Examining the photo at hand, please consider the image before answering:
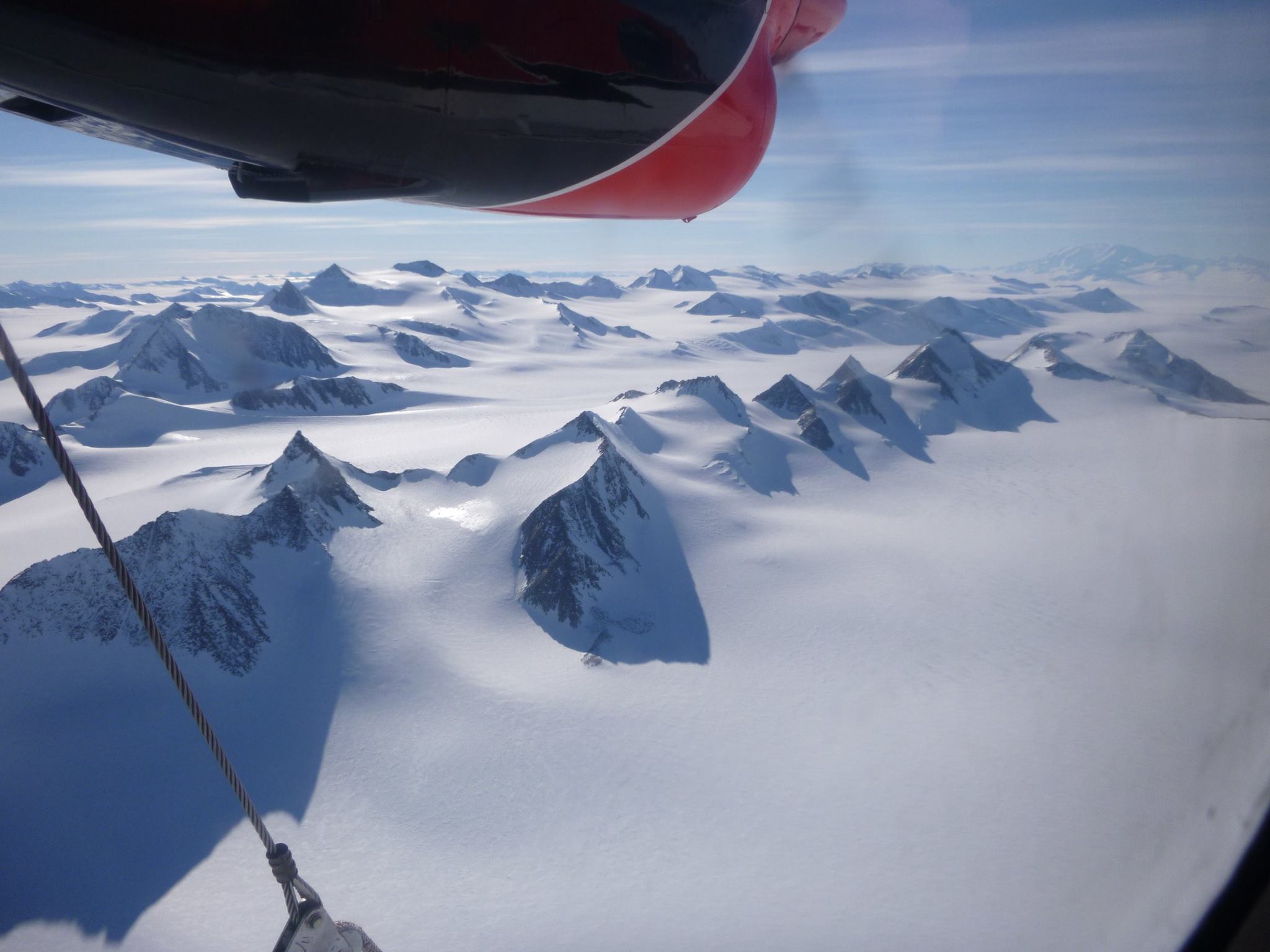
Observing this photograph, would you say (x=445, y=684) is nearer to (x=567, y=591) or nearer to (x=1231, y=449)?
(x=567, y=591)

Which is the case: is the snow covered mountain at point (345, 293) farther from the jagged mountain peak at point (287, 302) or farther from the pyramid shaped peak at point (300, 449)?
the pyramid shaped peak at point (300, 449)

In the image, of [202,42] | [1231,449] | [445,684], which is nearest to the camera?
[202,42]

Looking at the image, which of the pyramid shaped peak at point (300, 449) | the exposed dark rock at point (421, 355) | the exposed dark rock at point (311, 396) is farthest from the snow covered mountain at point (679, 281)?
the pyramid shaped peak at point (300, 449)

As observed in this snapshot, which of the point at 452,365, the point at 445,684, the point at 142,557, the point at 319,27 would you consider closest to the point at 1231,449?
the point at 319,27

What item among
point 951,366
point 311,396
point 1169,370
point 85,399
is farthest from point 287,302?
point 1169,370

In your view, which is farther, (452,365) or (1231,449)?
(452,365)

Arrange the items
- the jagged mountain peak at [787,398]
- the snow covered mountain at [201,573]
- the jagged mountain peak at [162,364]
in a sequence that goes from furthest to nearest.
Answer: the jagged mountain peak at [162,364]
the jagged mountain peak at [787,398]
the snow covered mountain at [201,573]
